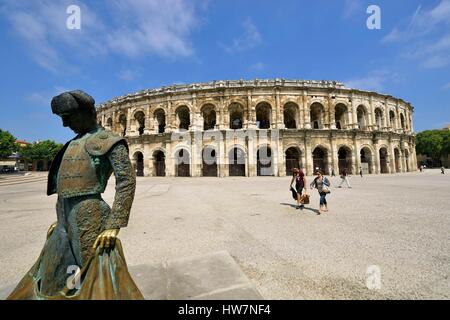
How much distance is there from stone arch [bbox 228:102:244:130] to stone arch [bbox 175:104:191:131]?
4.99 metres

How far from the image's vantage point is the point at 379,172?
25.0m

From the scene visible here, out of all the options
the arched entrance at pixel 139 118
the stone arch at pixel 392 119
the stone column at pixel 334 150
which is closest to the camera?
the stone column at pixel 334 150

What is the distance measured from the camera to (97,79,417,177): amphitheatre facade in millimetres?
22578

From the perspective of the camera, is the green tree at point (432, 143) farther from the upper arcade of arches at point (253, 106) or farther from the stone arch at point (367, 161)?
the stone arch at point (367, 161)

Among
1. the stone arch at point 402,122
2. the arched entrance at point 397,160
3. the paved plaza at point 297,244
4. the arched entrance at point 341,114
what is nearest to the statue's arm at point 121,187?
the paved plaza at point 297,244

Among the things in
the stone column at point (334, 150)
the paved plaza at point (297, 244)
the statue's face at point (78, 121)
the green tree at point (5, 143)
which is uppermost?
the green tree at point (5, 143)

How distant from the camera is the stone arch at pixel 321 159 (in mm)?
23636

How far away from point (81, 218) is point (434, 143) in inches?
2480

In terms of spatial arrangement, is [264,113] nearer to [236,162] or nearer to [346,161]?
[236,162]

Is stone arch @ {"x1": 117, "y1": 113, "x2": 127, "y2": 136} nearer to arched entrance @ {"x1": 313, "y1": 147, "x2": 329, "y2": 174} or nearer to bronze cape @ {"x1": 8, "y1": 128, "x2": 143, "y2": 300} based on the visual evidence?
arched entrance @ {"x1": 313, "y1": 147, "x2": 329, "y2": 174}

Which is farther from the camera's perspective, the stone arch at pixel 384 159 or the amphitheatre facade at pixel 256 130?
the stone arch at pixel 384 159

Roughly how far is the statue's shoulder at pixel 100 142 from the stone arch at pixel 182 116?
74.8 feet

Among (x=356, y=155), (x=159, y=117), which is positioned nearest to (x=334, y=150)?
(x=356, y=155)

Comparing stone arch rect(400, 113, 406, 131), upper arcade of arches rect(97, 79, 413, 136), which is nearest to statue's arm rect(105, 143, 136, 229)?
upper arcade of arches rect(97, 79, 413, 136)
